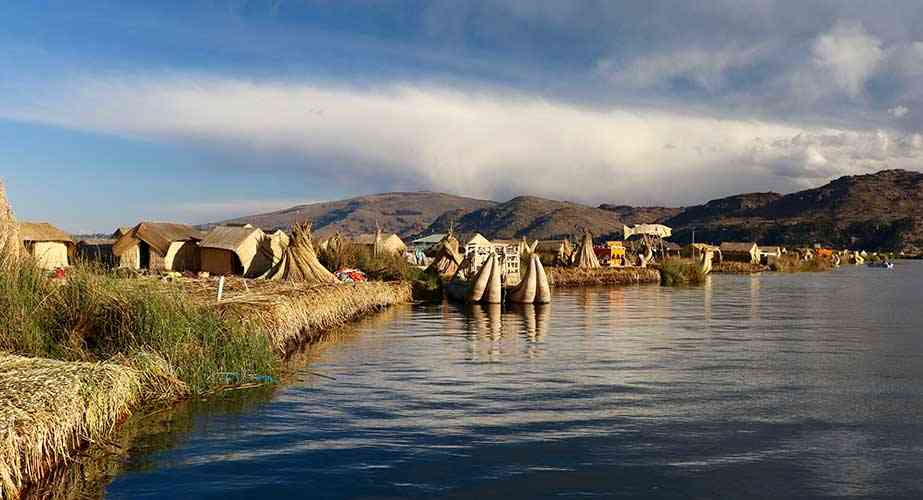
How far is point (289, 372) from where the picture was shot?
53.4 ft

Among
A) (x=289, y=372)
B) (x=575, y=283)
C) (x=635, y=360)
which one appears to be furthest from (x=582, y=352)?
(x=575, y=283)

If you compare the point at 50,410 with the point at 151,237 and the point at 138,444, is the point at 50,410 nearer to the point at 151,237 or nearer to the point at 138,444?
the point at 138,444

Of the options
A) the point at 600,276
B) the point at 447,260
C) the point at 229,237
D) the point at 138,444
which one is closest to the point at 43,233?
the point at 229,237

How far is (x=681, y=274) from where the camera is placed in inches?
2333

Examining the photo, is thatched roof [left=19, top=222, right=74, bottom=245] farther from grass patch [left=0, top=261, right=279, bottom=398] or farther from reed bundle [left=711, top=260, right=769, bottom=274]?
reed bundle [left=711, top=260, right=769, bottom=274]

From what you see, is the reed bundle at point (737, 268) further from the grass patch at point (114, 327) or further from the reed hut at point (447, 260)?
the grass patch at point (114, 327)

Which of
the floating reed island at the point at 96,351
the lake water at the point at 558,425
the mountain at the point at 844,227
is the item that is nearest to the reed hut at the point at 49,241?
the lake water at the point at 558,425

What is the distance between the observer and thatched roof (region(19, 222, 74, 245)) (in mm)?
31891

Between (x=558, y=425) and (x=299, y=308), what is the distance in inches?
419

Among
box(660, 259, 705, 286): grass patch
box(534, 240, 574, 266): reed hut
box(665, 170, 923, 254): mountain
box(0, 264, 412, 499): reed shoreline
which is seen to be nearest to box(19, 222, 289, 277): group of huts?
box(0, 264, 412, 499): reed shoreline

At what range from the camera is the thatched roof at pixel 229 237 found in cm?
3459

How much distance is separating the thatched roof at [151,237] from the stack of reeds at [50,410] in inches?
1031

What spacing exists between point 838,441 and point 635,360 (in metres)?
7.77

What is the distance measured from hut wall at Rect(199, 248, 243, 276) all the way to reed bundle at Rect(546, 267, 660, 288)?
2326 centimetres
